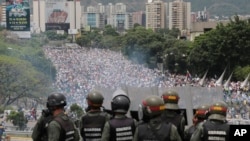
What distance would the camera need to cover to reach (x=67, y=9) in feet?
601

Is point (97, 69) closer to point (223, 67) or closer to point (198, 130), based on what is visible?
point (223, 67)

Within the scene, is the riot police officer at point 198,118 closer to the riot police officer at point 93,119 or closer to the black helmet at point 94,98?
the riot police officer at point 93,119

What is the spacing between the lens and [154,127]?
7.52 metres

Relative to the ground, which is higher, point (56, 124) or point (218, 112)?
point (218, 112)

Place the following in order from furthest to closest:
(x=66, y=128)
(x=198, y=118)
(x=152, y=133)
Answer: (x=198, y=118) < (x=66, y=128) < (x=152, y=133)

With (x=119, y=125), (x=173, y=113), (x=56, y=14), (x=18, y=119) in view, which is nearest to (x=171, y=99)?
(x=173, y=113)

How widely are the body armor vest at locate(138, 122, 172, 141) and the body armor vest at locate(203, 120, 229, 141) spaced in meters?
0.69

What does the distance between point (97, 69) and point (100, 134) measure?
52.8 metres

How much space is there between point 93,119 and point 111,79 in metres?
39.7

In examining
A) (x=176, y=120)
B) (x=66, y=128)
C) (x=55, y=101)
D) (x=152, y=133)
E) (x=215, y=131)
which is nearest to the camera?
(x=152, y=133)

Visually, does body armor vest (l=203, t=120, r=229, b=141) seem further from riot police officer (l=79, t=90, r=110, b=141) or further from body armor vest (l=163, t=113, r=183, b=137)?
riot police officer (l=79, t=90, r=110, b=141)

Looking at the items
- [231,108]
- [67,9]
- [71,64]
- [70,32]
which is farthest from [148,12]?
[231,108]

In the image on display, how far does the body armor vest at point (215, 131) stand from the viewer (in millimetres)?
8086

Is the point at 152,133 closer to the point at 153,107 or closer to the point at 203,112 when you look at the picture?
the point at 153,107
